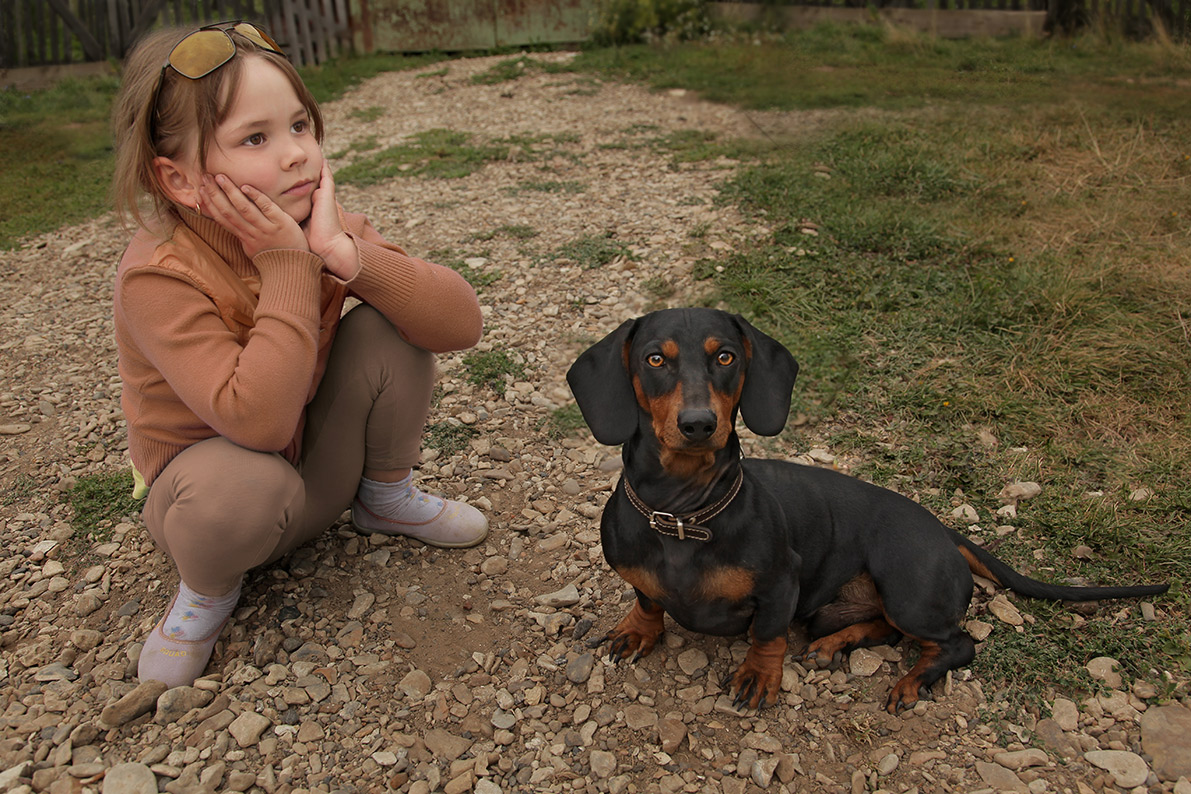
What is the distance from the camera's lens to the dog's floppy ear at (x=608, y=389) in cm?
254

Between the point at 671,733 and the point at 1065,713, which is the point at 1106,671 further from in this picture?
the point at 671,733

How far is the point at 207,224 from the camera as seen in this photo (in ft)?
8.68

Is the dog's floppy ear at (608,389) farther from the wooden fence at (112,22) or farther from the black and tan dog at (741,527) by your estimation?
the wooden fence at (112,22)

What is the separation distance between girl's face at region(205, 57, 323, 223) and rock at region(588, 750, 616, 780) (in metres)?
1.84

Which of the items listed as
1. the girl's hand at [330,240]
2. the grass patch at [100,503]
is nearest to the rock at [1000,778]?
the girl's hand at [330,240]

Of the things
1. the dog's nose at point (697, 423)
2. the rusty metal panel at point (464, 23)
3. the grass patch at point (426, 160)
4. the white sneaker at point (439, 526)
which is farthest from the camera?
the rusty metal panel at point (464, 23)

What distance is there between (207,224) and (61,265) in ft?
14.7

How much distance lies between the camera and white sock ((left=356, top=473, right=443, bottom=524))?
3283 millimetres

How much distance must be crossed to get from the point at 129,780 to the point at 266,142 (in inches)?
71.0

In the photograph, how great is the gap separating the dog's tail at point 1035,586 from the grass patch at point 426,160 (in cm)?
538

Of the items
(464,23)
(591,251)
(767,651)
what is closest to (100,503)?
(767,651)

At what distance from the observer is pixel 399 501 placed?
3.32 m

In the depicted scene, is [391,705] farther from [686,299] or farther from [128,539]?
[686,299]

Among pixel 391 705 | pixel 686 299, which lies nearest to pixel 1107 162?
pixel 686 299
